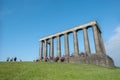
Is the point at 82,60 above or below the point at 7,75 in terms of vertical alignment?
above

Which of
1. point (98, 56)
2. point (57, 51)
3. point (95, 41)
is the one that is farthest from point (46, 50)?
point (98, 56)

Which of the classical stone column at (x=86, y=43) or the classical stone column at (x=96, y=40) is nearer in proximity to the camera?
the classical stone column at (x=96, y=40)

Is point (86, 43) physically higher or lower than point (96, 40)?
lower

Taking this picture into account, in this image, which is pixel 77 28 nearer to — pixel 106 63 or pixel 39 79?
pixel 106 63

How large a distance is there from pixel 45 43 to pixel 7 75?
41854mm

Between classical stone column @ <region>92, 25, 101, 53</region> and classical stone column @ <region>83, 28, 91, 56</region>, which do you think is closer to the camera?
classical stone column @ <region>92, 25, 101, 53</region>

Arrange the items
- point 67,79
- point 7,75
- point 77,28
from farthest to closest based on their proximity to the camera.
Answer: point 77,28 < point 7,75 < point 67,79

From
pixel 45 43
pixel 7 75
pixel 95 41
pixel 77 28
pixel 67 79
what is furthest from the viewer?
pixel 45 43

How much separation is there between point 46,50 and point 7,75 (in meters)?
42.0

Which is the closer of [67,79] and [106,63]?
[67,79]

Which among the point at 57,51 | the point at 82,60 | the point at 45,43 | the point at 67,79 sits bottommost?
the point at 67,79

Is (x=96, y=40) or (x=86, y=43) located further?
(x=86, y=43)

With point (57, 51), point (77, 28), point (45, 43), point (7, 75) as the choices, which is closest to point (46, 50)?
point (45, 43)

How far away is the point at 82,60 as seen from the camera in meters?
42.7
